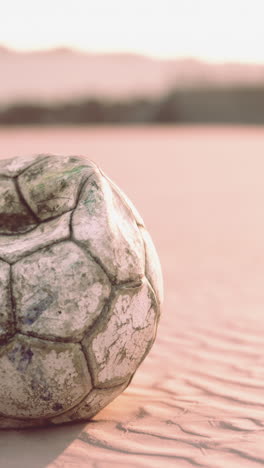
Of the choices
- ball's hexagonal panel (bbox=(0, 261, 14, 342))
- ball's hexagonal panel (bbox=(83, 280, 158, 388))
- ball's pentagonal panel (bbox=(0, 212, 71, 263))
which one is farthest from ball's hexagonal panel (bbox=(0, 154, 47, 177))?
ball's hexagonal panel (bbox=(83, 280, 158, 388))

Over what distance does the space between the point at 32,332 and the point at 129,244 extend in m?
0.61

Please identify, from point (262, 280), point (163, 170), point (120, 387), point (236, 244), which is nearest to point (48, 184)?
point (120, 387)

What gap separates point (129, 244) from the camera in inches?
135

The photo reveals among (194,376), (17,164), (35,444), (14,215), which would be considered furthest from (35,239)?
(194,376)

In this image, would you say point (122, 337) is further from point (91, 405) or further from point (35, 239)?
point (35, 239)

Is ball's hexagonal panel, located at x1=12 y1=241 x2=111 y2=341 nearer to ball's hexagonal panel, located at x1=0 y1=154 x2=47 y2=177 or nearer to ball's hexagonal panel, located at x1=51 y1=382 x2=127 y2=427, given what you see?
ball's hexagonal panel, located at x1=51 y1=382 x2=127 y2=427

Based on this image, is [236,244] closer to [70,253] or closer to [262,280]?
[262,280]

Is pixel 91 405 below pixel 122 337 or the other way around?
below

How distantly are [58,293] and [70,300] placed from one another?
0.20 ft

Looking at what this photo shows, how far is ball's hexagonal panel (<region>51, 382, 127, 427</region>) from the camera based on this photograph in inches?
134

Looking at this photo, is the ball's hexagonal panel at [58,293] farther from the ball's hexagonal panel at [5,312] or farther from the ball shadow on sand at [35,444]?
the ball shadow on sand at [35,444]

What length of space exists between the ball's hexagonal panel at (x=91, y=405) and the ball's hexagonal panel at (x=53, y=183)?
0.86 m

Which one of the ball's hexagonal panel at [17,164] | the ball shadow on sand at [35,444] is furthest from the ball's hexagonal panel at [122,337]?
the ball's hexagonal panel at [17,164]

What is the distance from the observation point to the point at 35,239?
133 inches
